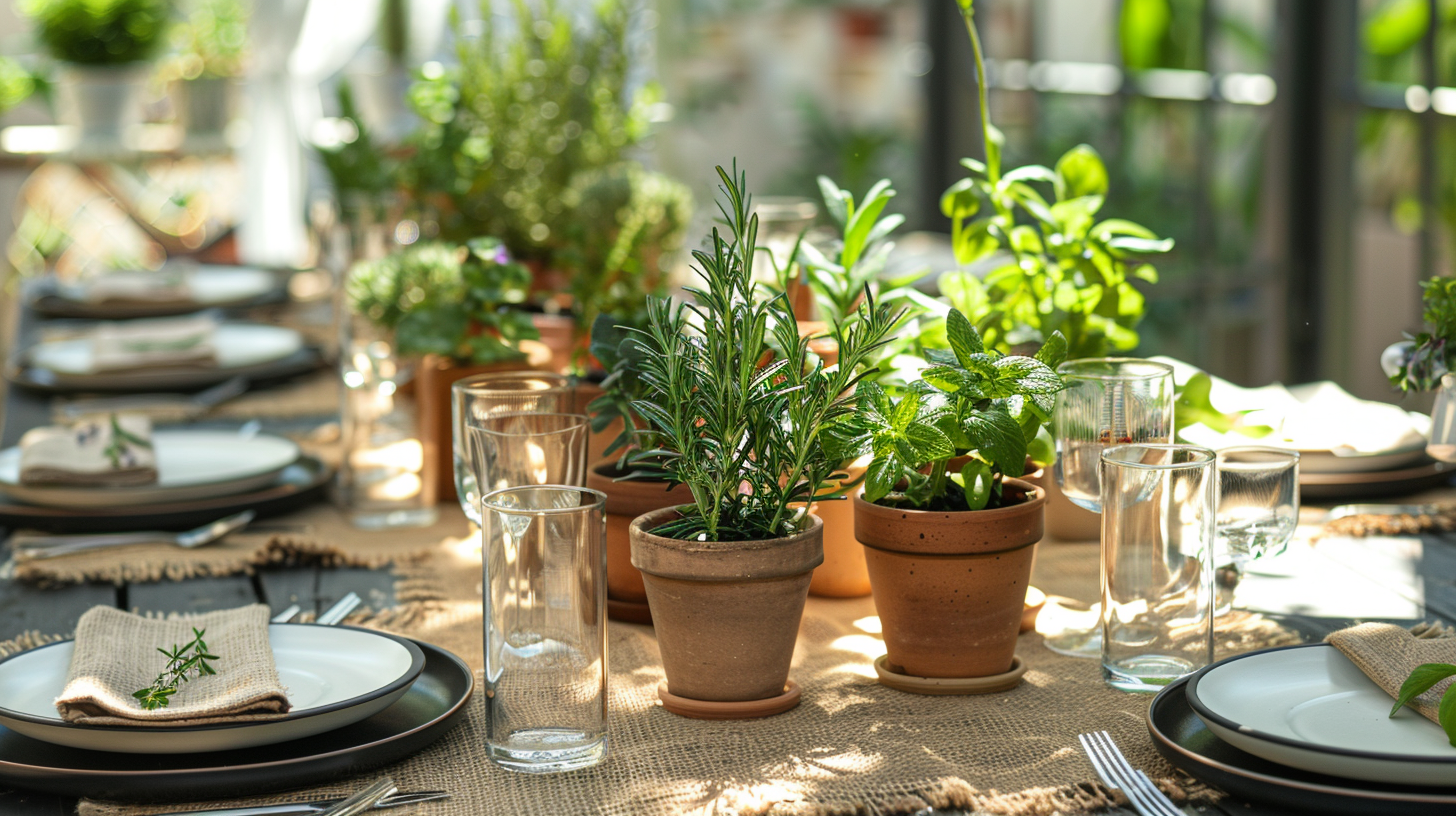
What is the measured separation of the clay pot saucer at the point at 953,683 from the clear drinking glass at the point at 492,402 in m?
0.33

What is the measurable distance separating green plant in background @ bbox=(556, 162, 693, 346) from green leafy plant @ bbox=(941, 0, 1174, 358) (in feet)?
1.24

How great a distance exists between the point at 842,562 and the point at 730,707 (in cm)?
27

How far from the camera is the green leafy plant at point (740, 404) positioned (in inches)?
33.4

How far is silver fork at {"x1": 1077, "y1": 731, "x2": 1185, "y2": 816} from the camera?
731mm

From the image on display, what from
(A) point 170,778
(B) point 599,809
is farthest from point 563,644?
(A) point 170,778

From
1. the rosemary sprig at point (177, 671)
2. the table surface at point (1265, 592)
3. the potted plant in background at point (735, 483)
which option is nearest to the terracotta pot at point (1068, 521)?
the table surface at point (1265, 592)

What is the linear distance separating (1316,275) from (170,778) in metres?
3.29

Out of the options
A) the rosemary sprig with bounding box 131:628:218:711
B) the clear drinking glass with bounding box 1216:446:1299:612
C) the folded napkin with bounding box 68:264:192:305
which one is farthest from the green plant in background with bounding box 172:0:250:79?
the clear drinking glass with bounding box 1216:446:1299:612

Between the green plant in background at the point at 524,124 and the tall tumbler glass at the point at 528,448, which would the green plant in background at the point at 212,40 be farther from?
the tall tumbler glass at the point at 528,448

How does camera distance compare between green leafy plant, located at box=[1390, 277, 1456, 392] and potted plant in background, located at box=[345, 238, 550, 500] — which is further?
potted plant in background, located at box=[345, 238, 550, 500]

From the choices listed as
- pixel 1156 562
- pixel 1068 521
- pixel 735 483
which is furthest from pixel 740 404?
pixel 1068 521

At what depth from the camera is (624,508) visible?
1.02 metres

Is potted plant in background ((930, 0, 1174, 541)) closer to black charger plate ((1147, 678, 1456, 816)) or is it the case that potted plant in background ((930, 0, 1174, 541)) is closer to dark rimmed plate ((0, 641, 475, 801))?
black charger plate ((1147, 678, 1456, 816))

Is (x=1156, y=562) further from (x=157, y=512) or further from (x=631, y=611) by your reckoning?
(x=157, y=512)
